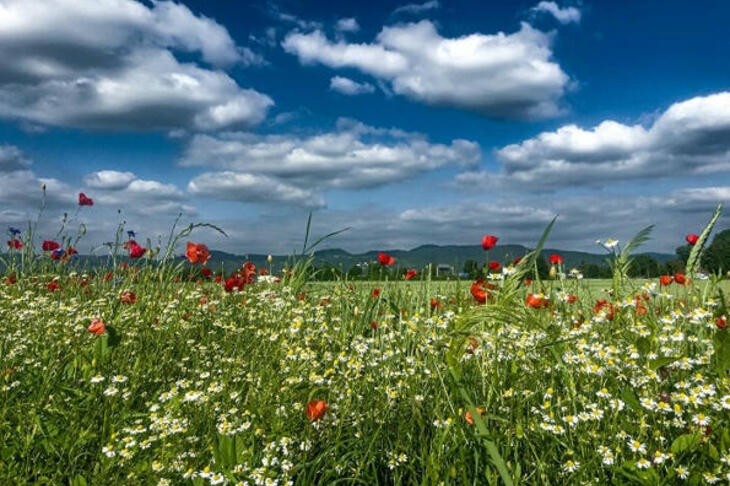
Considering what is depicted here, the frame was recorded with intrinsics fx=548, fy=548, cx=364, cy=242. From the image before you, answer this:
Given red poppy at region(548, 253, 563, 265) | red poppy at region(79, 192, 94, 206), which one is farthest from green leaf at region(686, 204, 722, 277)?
red poppy at region(79, 192, 94, 206)

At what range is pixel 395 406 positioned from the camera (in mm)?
3236

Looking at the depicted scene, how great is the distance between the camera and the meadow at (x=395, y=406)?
2572 mm

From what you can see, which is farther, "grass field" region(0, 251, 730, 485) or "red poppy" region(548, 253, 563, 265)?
"red poppy" region(548, 253, 563, 265)

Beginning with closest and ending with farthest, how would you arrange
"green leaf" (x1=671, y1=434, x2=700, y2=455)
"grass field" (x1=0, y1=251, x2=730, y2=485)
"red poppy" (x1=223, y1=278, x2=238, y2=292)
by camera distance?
"green leaf" (x1=671, y1=434, x2=700, y2=455) → "grass field" (x1=0, y1=251, x2=730, y2=485) → "red poppy" (x1=223, y1=278, x2=238, y2=292)

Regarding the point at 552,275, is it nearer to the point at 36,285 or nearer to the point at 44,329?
the point at 44,329

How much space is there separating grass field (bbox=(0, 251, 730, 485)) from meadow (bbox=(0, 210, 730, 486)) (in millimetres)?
14

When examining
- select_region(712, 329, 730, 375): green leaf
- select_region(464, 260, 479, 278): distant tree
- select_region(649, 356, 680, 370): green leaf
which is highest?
select_region(464, 260, 479, 278): distant tree

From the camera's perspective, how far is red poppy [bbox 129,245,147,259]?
6.12 m

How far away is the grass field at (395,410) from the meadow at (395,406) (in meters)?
0.01

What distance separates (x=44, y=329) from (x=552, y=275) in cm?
484

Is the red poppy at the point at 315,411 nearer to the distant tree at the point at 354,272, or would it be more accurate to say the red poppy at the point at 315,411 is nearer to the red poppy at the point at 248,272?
the red poppy at the point at 248,272

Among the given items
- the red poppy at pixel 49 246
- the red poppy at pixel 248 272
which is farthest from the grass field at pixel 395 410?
the red poppy at pixel 49 246

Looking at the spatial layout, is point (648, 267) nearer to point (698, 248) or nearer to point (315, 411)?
point (698, 248)

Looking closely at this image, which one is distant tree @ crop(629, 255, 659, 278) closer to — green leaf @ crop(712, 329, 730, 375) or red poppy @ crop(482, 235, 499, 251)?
red poppy @ crop(482, 235, 499, 251)
